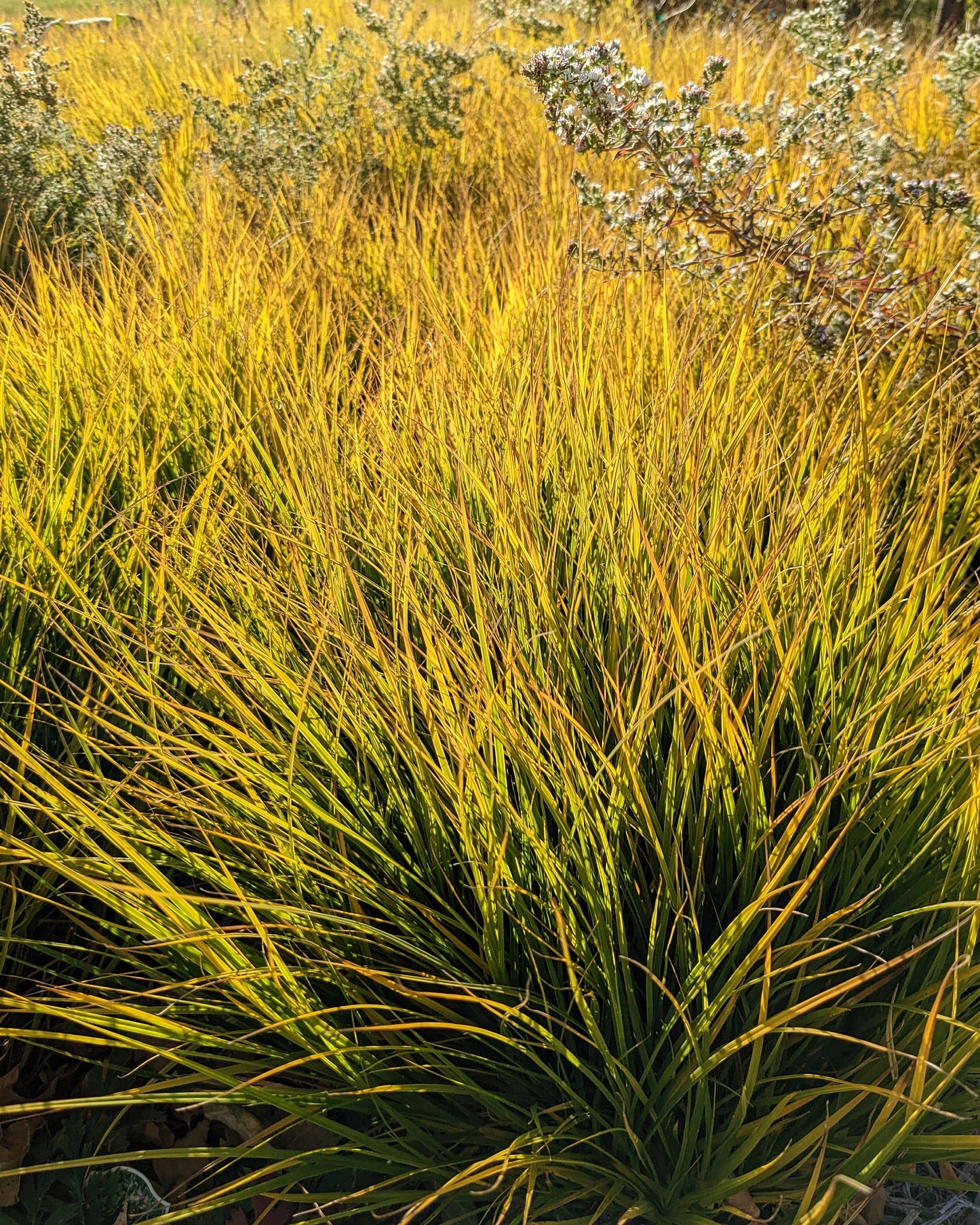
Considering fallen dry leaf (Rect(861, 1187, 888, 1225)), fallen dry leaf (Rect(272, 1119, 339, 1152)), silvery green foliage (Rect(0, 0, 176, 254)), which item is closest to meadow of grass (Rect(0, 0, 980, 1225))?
fallen dry leaf (Rect(272, 1119, 339, 1152))

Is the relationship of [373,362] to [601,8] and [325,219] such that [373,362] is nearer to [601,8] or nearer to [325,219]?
[325,219]

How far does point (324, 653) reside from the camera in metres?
1.35

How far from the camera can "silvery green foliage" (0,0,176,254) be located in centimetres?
315

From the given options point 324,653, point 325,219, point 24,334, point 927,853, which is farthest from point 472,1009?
point 325,219

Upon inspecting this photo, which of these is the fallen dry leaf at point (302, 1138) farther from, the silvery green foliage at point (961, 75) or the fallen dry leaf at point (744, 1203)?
the silvery green foliage at point (961, 75)

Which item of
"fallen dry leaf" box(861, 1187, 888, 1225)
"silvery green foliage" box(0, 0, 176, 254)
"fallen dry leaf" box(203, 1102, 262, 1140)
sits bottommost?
"fallen dry leaf" box(203, 1102, 262, 1140)

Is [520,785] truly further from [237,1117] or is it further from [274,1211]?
[274,1211]

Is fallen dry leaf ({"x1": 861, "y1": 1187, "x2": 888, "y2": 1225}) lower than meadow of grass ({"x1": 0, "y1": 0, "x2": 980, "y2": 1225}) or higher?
lower

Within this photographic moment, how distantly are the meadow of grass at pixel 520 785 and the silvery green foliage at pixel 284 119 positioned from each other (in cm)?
169

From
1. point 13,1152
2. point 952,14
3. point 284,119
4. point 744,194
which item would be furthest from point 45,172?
point 952,14

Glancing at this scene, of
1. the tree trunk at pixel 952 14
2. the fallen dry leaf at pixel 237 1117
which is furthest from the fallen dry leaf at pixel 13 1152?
the tree trunk at pixel 952 14

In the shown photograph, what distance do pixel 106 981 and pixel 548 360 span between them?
4.52ft

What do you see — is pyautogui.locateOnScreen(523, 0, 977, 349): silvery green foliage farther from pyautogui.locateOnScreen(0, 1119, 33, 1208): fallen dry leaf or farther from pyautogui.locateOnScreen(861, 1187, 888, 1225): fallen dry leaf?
pyautogui.locateOnScreen(0, 1119, 33, 1208): fallen dry leaf

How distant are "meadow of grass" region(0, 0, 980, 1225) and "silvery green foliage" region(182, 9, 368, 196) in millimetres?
1694
